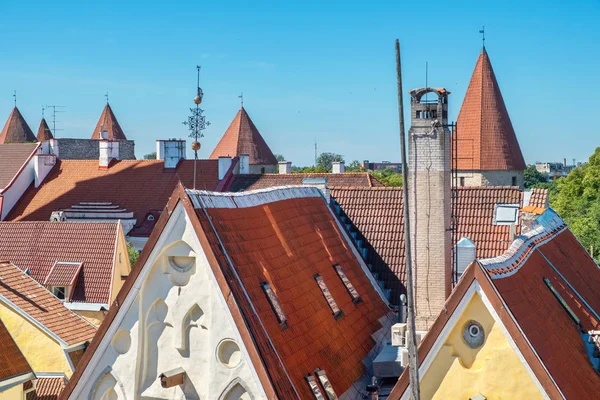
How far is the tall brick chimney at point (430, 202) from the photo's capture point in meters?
15.3

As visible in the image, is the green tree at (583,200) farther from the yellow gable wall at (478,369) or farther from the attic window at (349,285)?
the yellow gable wall at (478,369)

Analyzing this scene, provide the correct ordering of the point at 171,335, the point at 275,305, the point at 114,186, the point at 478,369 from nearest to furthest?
the point at 478,369
the point at 171,335
the point at 275,305
the point at 114,186

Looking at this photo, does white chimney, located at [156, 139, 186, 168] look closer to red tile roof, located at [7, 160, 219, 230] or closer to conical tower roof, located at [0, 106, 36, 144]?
red tile roof, located at [7, 160, 219, 230]

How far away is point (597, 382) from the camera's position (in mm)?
12578

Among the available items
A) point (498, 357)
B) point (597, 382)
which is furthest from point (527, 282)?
point (498, 357)

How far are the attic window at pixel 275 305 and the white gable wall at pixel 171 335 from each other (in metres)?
1.05

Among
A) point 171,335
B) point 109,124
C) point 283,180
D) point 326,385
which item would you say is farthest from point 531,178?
point 171,335

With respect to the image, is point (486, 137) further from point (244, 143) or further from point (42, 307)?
point (42, 307)

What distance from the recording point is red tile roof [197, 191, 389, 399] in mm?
12594

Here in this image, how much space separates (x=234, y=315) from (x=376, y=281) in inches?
347

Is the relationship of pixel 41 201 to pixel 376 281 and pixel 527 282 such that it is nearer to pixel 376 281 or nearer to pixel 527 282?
pixel 376 281

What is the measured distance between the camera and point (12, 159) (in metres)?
47.6

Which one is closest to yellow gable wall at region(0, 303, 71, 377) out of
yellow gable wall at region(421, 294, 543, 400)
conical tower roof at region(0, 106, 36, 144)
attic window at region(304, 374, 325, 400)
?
attic window at region(304, 374, 325, 400)

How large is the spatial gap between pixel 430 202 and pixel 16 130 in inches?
3059
